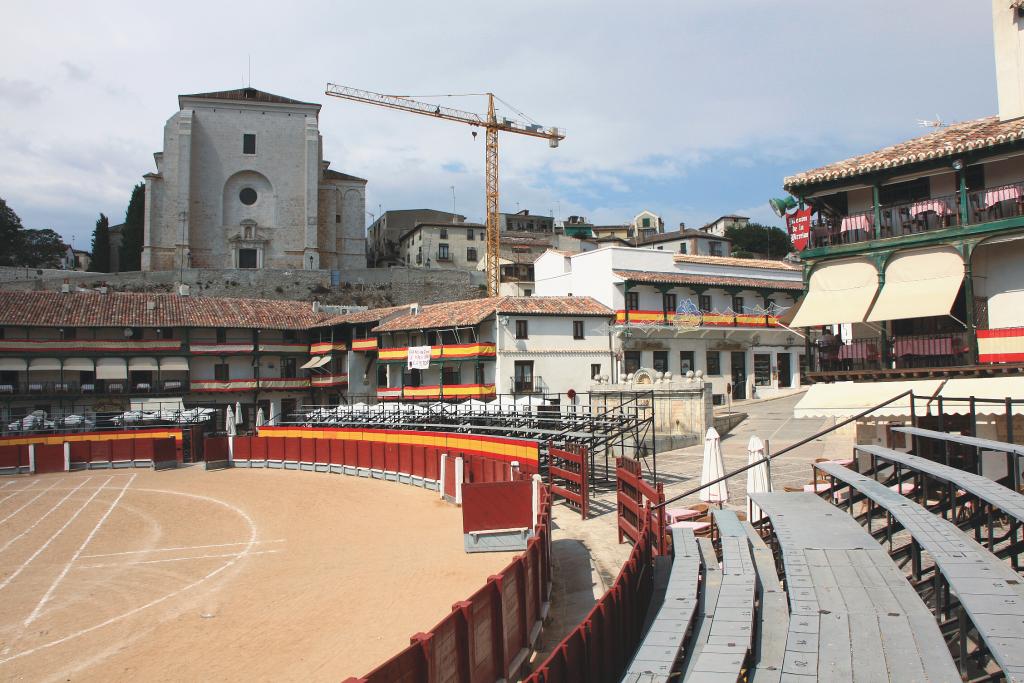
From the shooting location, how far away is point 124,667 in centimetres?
1036

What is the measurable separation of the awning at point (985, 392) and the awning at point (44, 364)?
160 feet

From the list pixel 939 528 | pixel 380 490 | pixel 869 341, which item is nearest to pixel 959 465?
pixel 939 528

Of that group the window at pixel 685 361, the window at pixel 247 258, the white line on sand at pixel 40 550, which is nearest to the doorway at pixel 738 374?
the window at pixel 685 361

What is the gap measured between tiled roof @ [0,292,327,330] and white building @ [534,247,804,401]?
70.5 ft

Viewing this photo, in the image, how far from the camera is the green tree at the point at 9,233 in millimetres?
76650

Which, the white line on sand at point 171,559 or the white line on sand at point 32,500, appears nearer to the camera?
the white line on sand at point 171,559

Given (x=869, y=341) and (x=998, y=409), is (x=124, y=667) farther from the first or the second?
(x=869, y=341)


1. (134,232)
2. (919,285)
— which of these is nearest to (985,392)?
(919,285)

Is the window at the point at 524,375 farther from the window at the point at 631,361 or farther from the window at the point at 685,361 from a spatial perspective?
the window at the point at 685,361

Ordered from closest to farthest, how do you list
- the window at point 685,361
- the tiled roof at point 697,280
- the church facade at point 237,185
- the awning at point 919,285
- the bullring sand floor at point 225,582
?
the bullring sand floor at point 225,582, the awning at point 919,285, the tiled roof at point 697,280, the window at point 685,361, the church facade at point 237,185

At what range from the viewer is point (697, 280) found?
146 feet

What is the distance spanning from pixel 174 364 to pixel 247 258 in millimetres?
28986

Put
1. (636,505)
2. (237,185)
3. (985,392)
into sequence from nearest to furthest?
(636,505) → (985,392) → (237,185)

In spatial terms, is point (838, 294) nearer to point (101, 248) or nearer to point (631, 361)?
point (631, 361)
